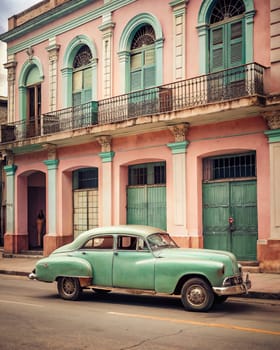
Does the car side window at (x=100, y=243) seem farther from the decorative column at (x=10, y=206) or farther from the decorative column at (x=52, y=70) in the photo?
the decorative column at (x=10, y=206)

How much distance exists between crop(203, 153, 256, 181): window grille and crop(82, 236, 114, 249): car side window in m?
5.93

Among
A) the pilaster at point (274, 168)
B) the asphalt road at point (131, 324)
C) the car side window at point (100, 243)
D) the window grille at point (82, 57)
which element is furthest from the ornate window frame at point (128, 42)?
the asphalt road at point (131, 324)

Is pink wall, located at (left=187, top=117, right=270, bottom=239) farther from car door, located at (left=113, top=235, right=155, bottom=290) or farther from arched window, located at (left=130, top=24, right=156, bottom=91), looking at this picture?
car door, located at (left=113, top=235, right=155, bottom=290)

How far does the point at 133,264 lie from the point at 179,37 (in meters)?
8.90

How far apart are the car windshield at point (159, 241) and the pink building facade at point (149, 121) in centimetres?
443

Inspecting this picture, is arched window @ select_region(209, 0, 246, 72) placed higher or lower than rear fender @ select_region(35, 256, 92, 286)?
higher

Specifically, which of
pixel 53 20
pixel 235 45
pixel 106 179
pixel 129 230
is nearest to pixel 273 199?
pixel 235 45

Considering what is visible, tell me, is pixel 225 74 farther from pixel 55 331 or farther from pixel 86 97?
pixel 55 331

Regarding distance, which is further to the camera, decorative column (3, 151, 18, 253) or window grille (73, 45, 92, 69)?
decorative column (3, 151, 18, 253)

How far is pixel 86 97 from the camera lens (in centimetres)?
2047

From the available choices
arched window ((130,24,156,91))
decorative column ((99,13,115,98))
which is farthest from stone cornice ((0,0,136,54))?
arched window ((130,24,156,91))

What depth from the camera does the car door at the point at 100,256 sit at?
414 inches

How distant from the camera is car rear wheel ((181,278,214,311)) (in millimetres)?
9391

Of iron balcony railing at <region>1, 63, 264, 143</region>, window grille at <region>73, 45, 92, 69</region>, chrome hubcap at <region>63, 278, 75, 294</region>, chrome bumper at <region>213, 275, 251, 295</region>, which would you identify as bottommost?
chrome hubcap at <region>63, 278, 75, 294</region>
